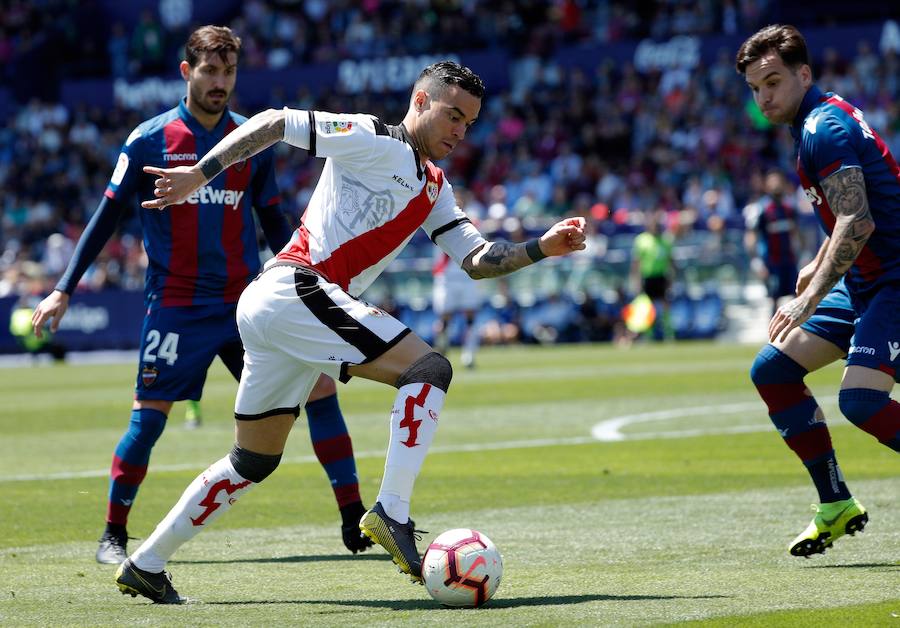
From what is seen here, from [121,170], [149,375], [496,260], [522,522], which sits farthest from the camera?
[522,522]

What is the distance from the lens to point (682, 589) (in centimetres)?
579

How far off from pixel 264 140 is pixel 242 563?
85.2 inches

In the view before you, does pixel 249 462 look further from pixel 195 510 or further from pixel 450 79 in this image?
pixel 450 79

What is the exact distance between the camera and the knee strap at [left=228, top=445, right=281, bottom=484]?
593 cm

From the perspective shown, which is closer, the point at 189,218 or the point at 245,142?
the point at 245,142

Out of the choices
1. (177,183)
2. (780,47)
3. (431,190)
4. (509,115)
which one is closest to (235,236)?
(431,190)

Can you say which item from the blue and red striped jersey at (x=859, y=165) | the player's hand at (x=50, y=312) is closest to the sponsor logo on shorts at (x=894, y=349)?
the blue and red striped jersey at (x=859, y=165)

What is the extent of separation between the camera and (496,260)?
6262 mm

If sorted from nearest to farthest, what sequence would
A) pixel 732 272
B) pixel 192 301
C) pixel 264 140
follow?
1. pixel 264 140
2. pixel 192 301
3. pixel 732 272

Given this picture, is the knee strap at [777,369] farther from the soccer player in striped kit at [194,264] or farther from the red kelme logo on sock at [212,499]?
the red kelme logo on sock at [212,499]

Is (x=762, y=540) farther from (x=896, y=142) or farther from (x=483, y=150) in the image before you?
(x=483, y=150)

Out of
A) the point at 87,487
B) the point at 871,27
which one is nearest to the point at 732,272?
the point at 871,27

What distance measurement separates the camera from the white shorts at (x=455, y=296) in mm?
24938

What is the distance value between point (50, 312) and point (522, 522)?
2.75m
